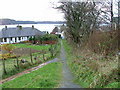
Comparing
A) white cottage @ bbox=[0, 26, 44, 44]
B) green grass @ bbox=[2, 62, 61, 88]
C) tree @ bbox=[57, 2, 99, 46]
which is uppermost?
tree @ bbox=[57, 2, 99, 46]

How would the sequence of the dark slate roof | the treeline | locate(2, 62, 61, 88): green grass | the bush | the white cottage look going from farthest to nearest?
the dark slate roof < the white cottage < the treeline < the bush < locate(2, 62, 61, 88): green grass

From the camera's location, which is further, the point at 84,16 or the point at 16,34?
the point at 16,34

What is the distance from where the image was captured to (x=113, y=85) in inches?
146

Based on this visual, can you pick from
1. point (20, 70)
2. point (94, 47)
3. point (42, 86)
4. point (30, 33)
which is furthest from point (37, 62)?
point (30, 33)

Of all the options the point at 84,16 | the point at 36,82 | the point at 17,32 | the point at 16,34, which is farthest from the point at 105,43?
the point at 17,32

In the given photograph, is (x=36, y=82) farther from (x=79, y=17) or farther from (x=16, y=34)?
(x=16, y=34)

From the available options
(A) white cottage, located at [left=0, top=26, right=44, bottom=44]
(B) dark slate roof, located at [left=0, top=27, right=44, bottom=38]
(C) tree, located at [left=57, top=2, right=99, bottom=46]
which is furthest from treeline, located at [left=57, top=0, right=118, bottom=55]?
(B) dark slate roof, located at [left=0, top=27, right=44, bottom=38]

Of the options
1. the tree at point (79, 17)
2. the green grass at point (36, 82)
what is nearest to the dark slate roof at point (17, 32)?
the tree at point (79, 17)

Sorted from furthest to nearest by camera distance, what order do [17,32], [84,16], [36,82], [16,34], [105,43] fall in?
→ [17,32] < [16,34] < [84,16] < [105,43] < [36,82]

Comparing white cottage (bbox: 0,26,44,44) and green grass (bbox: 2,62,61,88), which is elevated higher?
white cottage (bbox: 0,26,44,44)

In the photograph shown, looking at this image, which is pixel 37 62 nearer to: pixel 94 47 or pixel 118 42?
pixel 94 47

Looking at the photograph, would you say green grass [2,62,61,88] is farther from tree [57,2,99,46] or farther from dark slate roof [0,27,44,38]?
dark slate roof [0,27,44,38]

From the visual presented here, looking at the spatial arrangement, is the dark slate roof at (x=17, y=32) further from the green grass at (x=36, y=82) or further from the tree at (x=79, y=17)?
the green grass at (x=36, y=82)

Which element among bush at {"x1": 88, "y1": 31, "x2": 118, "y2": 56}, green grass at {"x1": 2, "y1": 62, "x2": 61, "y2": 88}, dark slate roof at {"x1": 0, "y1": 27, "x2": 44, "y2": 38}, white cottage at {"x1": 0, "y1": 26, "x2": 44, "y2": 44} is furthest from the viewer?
dark slate roof at {"x1": 0, "y1": 27, "x2": 44, "y2": 38}
